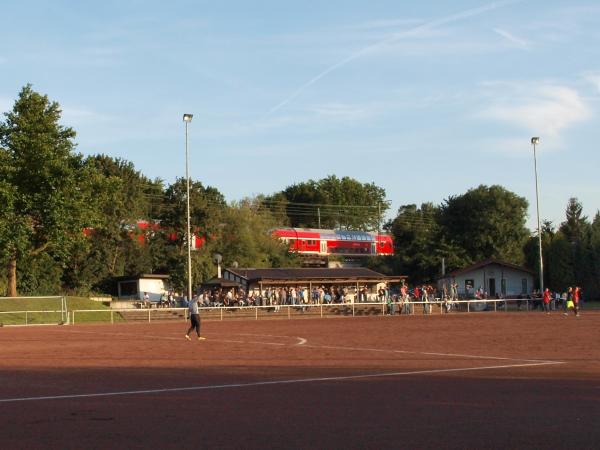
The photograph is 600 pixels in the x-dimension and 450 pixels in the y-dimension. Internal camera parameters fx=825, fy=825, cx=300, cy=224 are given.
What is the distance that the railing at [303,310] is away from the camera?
4878cm

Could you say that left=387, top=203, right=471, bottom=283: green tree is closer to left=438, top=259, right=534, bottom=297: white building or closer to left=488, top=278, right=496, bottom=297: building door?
left=438, top=259, right=534, bottom=297: white building

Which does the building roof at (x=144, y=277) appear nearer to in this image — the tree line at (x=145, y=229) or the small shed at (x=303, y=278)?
the tree line at (x=145, y=229)

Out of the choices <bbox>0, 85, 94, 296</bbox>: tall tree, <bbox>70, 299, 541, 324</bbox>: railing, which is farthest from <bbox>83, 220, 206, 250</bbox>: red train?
<bbox>70, 299, 541, 324</bbox>: railing

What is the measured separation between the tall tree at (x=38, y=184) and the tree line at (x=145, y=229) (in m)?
0.07

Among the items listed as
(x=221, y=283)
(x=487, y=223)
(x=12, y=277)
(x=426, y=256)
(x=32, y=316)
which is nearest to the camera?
(x=32, y=316)

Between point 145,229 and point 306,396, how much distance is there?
6534cm

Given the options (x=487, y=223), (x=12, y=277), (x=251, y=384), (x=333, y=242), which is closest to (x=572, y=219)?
(x=487, y=223)

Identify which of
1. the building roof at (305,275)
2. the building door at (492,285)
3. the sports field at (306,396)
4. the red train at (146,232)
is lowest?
the sports field at (306,396)

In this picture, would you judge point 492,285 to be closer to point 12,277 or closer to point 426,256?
point 426,256

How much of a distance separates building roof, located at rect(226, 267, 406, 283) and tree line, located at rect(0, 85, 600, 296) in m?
9.71

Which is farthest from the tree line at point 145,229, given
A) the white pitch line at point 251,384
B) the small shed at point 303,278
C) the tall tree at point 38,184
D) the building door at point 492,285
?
the white pitch line at point 251,384

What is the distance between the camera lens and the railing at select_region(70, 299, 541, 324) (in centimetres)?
4878

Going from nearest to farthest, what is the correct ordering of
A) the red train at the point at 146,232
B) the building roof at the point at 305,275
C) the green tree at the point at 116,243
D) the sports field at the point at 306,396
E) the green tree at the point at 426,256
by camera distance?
the sports field at the point at 306,396, the building roof at the point at 305,275, the green tree at the point at 116,243, the red train at the point at 146,232, the green tree at the point at 426,256

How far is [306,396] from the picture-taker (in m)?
12.9
